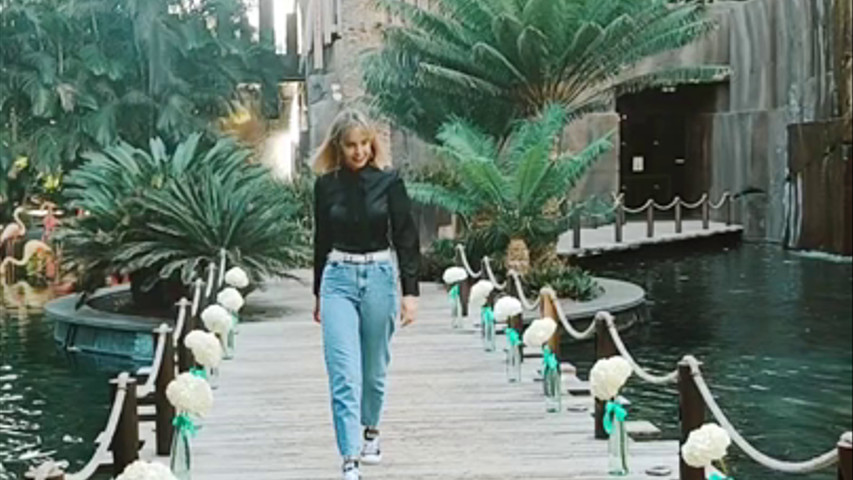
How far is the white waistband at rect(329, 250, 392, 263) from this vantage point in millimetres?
5109

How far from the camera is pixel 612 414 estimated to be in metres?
5.69

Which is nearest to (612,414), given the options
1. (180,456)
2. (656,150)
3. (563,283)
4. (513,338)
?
(180,456)

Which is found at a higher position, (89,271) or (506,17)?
(506,17)

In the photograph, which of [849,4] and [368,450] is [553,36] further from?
[849,4]

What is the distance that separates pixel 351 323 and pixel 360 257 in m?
0.26

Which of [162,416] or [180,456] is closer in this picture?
[180,456]

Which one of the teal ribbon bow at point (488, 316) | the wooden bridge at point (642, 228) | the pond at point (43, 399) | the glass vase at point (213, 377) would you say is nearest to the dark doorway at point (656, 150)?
the wooden bridge at point (642, 228)

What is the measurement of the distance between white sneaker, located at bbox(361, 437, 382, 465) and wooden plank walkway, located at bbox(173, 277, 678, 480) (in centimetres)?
5

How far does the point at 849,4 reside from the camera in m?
2.37

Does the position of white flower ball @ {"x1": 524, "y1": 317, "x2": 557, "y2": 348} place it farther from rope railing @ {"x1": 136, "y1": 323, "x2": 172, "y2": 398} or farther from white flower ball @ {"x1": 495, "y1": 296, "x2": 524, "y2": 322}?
rope railing @ {"x1": 136, "y1": 323, "x2": 172, "y2": 398}

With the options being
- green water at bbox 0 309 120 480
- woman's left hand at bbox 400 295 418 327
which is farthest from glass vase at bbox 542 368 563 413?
green water at bbox 0 309 120 480

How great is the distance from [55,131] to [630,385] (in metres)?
14.7

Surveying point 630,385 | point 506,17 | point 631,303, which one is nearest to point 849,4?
point 630,385

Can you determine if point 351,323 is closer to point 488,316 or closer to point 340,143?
point 340,143
